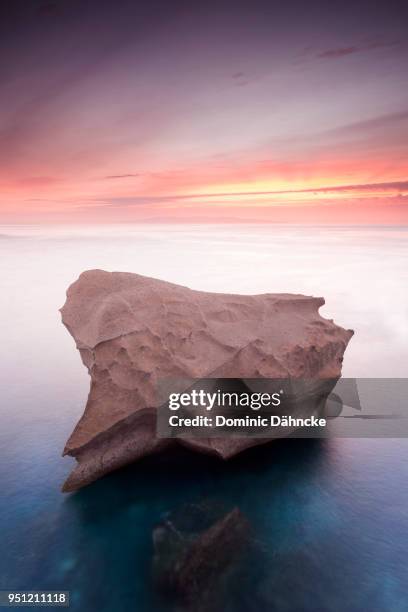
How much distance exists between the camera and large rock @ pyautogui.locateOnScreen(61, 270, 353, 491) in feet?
61.5

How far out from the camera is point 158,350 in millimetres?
19234

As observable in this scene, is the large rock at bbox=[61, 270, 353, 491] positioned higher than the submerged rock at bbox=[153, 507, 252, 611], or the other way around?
the large rock at bbox=[61, 270, 353, 491]

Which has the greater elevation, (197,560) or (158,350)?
(158,350)

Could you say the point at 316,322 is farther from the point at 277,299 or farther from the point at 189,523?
the point at 189,523

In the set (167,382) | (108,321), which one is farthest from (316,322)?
(108,321)

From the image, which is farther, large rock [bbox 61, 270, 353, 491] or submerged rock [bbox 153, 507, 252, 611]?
large rock [bbox 61, 270, 353, 491]

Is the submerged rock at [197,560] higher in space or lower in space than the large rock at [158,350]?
lower

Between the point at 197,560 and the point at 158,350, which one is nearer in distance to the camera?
the point at 197,560

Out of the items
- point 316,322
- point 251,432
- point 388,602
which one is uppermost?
point 316,322

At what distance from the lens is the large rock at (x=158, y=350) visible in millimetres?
18750

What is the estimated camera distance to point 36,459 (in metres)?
21.9

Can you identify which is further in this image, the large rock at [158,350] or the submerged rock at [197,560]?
the large rock at [158,350]

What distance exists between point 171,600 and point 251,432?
8619mm

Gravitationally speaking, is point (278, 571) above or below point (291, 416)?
below
